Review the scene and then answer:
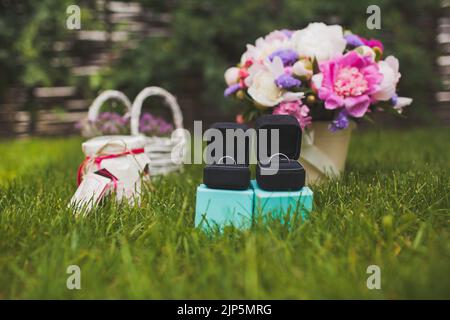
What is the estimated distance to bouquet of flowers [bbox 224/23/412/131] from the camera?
1.41 m

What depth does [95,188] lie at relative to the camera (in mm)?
1250

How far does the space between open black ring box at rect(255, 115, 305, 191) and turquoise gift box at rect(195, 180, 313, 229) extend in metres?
0.02

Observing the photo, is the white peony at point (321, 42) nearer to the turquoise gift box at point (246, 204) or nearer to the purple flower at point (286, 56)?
Result: the purple flower at point (286, 56)

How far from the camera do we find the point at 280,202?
108 centimetres

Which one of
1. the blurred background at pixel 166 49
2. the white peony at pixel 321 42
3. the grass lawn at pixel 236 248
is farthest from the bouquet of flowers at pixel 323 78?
the blurred background at pixel 166 49

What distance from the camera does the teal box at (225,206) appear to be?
1083mm

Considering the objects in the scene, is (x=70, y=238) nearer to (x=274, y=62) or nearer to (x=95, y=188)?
(x=95, y=188)

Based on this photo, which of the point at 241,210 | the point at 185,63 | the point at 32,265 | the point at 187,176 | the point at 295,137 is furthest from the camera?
the point at 185,63

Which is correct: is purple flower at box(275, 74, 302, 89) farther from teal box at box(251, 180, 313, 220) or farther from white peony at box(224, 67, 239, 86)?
teal box at box(251, 180, 313, 220)

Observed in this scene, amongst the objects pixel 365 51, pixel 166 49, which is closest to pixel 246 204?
pixel 365 51

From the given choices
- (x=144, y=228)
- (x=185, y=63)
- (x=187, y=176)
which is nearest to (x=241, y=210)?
(x=144, y=228)

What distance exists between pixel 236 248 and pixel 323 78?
674mm
